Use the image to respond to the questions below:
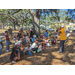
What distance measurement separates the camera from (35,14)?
8.86m

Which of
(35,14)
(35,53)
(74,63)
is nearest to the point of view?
(74,63)

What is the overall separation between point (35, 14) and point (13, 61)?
692 cm

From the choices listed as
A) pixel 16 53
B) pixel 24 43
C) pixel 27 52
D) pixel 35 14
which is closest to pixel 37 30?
pixel 35 14

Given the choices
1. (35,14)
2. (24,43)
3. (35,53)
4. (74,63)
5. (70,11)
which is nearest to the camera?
(74,63)

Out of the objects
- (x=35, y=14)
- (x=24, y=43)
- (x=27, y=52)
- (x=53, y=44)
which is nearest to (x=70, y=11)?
(x=35, y=14)

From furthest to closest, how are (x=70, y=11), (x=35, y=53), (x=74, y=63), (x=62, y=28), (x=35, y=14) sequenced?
(x=70, y=11), (x=35, y=14), (x=35, y=53), (x=62, y=28), (x=74, y=63)

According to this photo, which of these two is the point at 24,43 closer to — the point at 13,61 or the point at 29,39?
the point at 29,39

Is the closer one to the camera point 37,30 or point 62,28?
point 62,28

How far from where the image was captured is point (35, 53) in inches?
190

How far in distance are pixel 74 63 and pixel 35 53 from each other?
99.0 inches

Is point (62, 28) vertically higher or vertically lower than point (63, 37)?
higher

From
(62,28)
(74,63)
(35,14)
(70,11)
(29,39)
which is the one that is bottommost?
(74,63)

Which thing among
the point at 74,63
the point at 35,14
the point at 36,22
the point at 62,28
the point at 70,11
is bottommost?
the point at 74,63

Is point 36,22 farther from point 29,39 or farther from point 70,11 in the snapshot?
point 70,11
